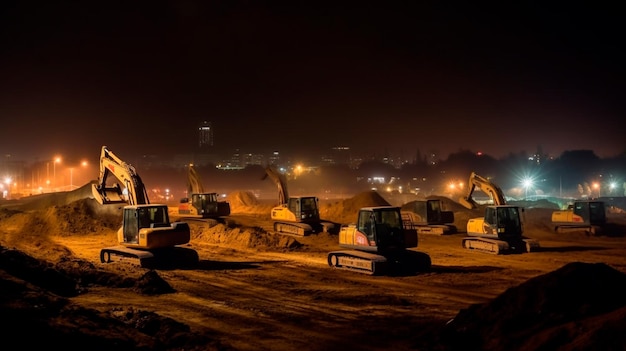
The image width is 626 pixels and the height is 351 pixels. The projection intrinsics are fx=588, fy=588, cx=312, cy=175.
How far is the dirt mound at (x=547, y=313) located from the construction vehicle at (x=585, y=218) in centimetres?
2621

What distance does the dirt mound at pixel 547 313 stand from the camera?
26.9 feet

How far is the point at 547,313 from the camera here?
929 cm

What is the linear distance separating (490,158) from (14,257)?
125 meters

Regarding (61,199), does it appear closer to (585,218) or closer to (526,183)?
(585,218)

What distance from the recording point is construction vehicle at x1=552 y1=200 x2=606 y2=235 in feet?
113

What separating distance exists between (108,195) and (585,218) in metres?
26.7

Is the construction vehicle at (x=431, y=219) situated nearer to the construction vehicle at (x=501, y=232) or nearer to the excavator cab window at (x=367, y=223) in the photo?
the construction vehicle at (x=501, y=232)

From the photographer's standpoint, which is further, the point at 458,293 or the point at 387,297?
the point at 458,293

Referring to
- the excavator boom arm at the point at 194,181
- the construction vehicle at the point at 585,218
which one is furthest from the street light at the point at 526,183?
the excavator boom arm at the point at 194,181

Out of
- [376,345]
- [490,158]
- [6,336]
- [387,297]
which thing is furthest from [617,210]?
[490,158]

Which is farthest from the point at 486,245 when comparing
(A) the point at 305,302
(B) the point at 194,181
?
(B) the point at 194,181

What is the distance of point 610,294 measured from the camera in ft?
31.9

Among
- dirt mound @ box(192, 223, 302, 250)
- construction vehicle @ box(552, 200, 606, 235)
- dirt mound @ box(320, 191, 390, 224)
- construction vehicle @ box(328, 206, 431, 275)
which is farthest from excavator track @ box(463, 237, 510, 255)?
dirt mound @ box(320, 191, 390, 224)

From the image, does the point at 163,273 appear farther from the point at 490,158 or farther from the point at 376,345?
the point at 490,158
